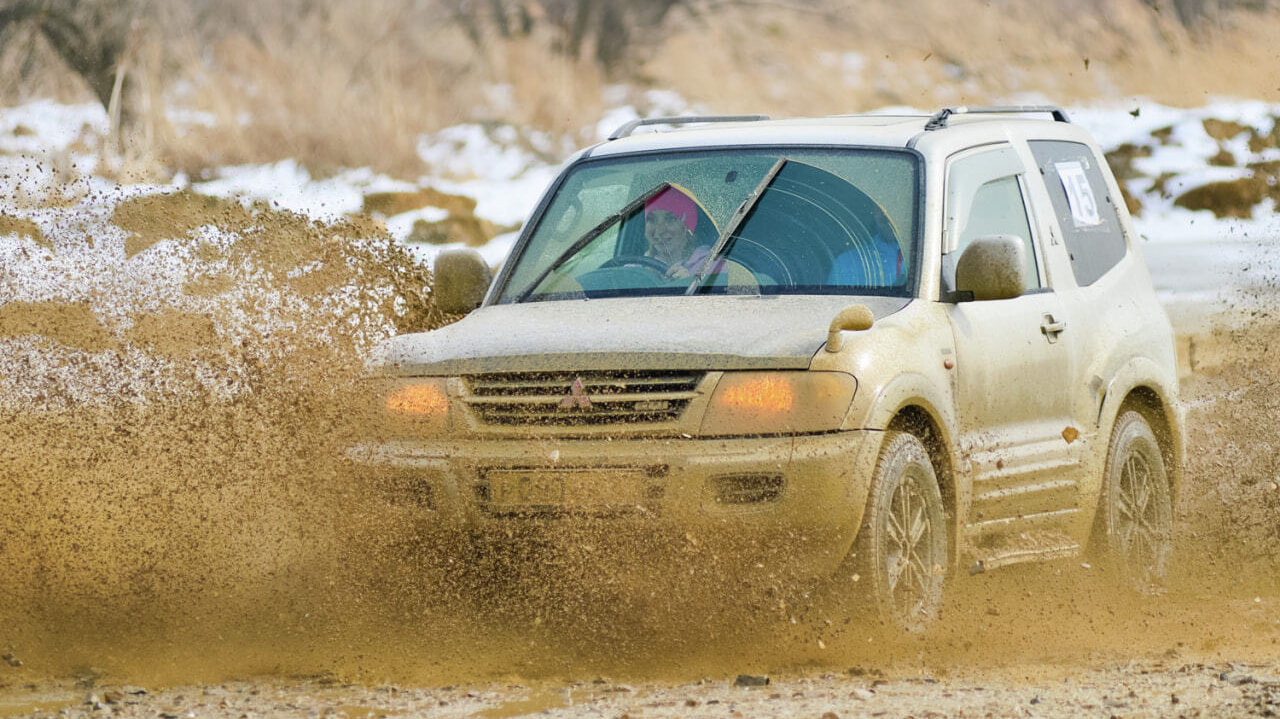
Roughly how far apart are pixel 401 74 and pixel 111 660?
32.3 metres

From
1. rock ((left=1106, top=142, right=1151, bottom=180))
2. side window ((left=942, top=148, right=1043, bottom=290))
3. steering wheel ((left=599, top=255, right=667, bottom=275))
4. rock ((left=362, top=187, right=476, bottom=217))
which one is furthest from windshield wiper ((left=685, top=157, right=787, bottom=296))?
rock ((left=1106, top=142, right=1151, bottom=180))

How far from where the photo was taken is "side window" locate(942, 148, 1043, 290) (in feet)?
24.1

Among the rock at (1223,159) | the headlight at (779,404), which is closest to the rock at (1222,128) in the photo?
the rock at (1223,159)

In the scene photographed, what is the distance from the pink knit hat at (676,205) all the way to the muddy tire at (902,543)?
1375 mm

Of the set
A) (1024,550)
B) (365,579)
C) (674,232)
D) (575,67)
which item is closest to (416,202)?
(575,67)

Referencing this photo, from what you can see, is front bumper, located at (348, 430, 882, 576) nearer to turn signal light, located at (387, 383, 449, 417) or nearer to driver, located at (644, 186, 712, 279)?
turn signal light, located at (387, 383, 449, 417)

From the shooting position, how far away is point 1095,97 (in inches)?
1038

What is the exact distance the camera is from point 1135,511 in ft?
26.9

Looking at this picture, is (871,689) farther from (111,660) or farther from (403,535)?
(111,660)

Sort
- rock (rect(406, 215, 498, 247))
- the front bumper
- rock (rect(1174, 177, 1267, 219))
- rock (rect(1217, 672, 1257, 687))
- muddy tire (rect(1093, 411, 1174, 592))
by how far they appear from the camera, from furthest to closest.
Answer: rock (rect(1174, 177, 1267, 219)) → rock (rect(406, 215, 498, 247)) → muddy tire (rect(1093, 411, 1174, 592)) → the front bumper → rock (rect(1217, 672, 1257, 687))

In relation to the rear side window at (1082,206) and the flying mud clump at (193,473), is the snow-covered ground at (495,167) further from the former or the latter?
the rear side window at (1082,206)

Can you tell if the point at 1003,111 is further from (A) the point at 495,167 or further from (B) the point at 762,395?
(A) the point at 495,167

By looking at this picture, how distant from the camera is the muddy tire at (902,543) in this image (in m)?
6.29

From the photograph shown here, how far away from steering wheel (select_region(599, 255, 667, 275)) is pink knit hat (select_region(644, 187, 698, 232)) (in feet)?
0.65
